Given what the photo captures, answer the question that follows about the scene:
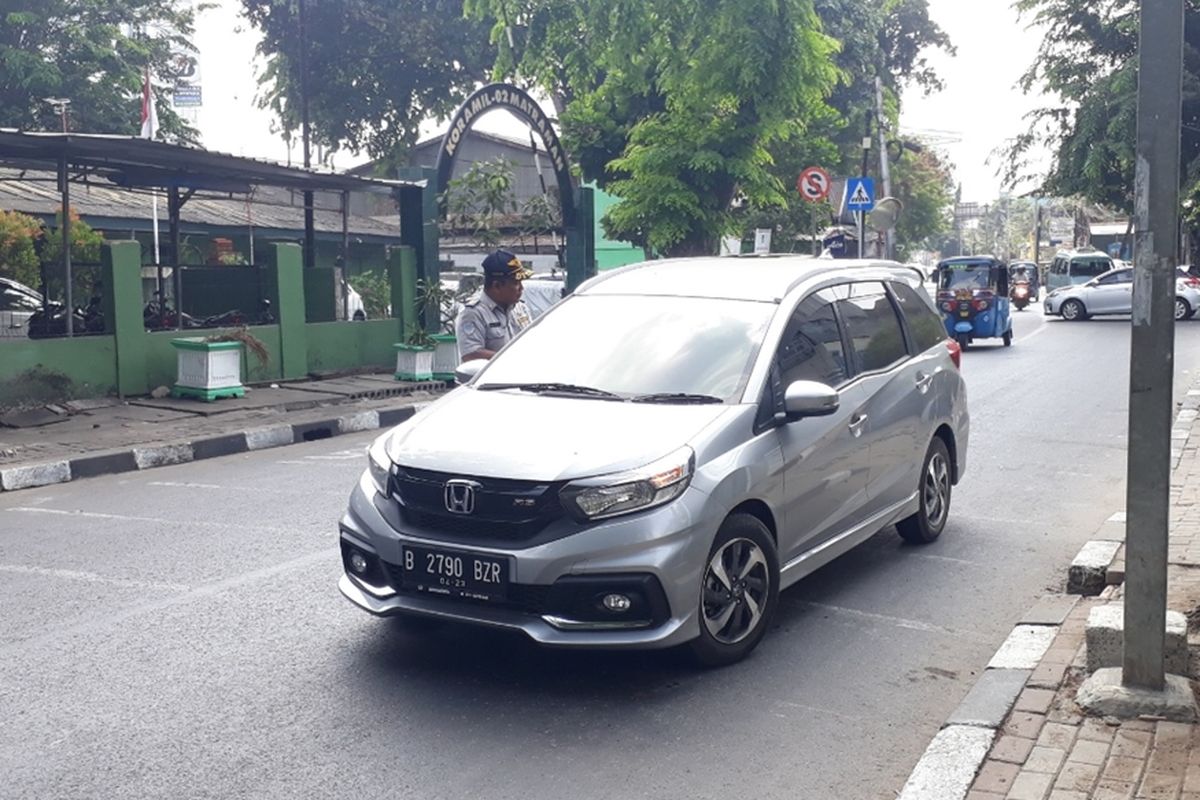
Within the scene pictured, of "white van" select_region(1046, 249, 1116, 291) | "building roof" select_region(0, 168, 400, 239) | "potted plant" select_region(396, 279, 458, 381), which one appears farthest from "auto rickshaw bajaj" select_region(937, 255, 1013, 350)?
"white van" select_region(1046, 249, 1116, 291)

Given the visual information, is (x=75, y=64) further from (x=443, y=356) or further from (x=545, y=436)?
(x=545, y=436)

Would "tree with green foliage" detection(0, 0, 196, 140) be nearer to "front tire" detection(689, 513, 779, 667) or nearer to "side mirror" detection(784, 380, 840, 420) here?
"side mirror" detection(784, 380, 840, 420)

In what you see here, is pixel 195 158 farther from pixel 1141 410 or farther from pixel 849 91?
pixel 849 91

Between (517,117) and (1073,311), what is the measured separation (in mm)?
19459

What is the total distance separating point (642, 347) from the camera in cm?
580

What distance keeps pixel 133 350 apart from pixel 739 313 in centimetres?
1034

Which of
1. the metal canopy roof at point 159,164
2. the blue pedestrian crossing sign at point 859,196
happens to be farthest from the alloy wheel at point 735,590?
the blue pedestrian crossing sign at point 859,196

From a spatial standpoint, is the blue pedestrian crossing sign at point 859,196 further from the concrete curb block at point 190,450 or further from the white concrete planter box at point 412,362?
the concrete curb block at point 190,450

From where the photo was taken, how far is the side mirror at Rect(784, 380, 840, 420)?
17.5ft

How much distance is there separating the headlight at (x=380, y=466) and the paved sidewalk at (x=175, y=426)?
5.96m

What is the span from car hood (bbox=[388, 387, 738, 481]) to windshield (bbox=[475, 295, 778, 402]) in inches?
8.9

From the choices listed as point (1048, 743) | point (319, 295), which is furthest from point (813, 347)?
point (319, 295)

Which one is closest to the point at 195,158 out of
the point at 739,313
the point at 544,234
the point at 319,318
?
the point at 319,318

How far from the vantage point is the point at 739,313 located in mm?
5918
